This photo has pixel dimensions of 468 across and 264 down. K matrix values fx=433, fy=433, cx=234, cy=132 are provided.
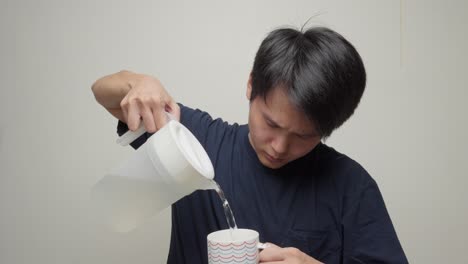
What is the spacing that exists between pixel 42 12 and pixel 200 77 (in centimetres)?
53

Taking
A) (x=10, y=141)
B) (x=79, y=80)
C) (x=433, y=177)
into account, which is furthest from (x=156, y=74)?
(x=433, y=177)

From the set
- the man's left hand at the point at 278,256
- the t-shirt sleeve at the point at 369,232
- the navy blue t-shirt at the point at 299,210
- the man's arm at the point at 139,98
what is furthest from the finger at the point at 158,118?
the t-shirt sleeve at the point at 369,232

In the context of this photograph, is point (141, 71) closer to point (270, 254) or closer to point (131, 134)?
point (131, 134)

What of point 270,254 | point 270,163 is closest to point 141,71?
point 270,163

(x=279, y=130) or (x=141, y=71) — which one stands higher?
(x=141, y=71)

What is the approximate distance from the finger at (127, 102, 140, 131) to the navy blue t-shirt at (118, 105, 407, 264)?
0.18 metres

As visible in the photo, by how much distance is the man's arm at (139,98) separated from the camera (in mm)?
857

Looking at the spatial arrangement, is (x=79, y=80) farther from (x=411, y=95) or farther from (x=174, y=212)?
(x=411, y=95)

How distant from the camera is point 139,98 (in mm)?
863

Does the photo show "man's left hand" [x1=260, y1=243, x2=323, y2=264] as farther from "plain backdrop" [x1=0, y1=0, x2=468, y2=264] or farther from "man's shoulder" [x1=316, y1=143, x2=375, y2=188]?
"plain backdrop" [x1=0, y1=0, x2=468, y2=264]

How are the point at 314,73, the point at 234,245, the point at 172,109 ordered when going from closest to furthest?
the point at 234,245 < the point at 314,73 < the point at 172,109

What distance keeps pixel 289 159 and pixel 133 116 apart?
1.18ft

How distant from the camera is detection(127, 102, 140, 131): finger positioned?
2.81 feet

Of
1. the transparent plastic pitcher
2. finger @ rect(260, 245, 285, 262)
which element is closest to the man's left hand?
finger @ rect(260, 245, 285, 262)
